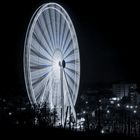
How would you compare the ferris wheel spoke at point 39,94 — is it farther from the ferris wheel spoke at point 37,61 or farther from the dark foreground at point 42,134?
the dark foreground at point 42,134

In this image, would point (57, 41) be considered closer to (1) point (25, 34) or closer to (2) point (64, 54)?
(2) point (64, 54)

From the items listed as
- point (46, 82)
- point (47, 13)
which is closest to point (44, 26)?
point (47, 13)

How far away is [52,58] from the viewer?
18.6 m

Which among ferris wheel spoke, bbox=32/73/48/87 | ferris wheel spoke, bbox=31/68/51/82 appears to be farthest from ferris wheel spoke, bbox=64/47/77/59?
ferris wheel spoke, bbox=32/73/48/87

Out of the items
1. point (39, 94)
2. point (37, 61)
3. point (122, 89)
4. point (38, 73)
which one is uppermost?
point (122, 89)

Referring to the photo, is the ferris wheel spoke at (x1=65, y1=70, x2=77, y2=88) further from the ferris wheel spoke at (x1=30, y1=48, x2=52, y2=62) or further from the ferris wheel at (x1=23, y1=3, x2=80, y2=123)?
the ferris wheel spoke at (x1=30, y1=48, x2=52, y2=62)

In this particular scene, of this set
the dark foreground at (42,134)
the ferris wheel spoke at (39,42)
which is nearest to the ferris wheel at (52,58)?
the ferris wheel spoke at (39,42)

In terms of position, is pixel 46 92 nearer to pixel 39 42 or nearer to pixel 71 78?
pixel 39 42

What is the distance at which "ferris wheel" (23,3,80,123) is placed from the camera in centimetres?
1719

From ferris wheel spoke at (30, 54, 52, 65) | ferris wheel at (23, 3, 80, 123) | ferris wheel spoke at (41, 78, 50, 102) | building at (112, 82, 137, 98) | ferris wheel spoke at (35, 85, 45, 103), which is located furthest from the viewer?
building at (112, 82, 137, 98)

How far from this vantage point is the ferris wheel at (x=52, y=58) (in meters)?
17.2

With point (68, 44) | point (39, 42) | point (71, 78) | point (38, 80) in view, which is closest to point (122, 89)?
point (71, 78)

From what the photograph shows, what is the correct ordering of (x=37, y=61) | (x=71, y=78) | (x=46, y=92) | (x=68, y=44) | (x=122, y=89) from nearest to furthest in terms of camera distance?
(x=37, y=61), (x=46, y=92), (x=68, y=44), (x=71, y=78), (x=122, y=89)

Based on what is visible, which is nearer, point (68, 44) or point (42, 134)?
point (42, 134)
